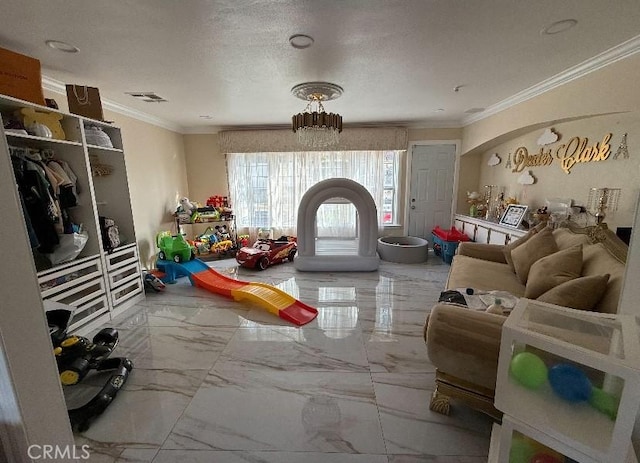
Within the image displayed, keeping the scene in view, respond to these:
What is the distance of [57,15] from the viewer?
1.56 meters

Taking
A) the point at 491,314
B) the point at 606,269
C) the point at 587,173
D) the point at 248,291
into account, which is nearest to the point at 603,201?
the point at 587,173

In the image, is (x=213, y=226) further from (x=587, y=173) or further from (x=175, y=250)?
(x=587, y=173)

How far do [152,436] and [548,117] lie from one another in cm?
428

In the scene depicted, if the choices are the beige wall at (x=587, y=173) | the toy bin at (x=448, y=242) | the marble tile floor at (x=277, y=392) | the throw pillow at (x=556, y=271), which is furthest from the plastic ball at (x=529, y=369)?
the toy bin at (x=448, y=242)

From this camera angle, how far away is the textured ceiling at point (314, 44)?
153 cm

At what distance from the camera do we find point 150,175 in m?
4.09

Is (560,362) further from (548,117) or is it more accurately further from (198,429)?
(548,117)

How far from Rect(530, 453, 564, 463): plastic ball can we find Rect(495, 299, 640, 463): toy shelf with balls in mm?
108

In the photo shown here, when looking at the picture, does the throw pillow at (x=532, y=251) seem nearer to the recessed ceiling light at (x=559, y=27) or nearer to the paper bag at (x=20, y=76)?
the recessed ceiling light at (x=559, y=27)

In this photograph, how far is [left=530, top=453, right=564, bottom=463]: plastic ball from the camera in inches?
39.6

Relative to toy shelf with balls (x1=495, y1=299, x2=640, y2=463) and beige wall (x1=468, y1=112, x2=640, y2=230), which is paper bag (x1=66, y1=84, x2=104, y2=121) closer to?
toy shelf with balls (x1=495, y1=299, x2=640, y2=463)

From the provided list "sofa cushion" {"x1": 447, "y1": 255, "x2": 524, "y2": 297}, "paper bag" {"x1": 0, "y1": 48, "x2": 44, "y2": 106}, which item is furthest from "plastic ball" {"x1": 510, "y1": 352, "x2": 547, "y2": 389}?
"paper bag" {"x1": 0, "y1": 48, "x2": 44, "y2": 106}

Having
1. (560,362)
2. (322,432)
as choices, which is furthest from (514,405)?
(322,432)

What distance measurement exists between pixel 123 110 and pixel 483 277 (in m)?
4.65
